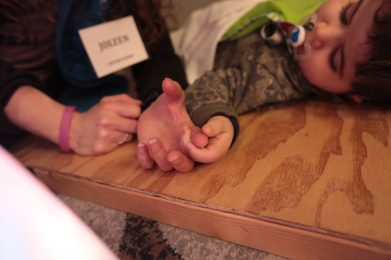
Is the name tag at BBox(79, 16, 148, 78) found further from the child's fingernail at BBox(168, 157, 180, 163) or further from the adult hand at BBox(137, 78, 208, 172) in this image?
the child's fingernail at BBox(168, 157, 180, 163)

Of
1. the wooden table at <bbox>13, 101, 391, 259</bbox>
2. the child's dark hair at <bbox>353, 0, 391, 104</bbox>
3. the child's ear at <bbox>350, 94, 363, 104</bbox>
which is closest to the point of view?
the wooden table at <bbox>13, 101, 391, 259</bbox>

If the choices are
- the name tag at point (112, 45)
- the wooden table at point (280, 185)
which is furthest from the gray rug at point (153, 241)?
the name tag at point (112, 45)

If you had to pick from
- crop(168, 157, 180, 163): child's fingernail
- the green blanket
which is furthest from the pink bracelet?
the green blanket

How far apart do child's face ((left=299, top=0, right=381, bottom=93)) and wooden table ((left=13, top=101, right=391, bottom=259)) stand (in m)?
0.06

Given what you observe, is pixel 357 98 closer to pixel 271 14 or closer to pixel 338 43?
pixel 338 43

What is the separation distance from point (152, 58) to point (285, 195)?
1.50 feet

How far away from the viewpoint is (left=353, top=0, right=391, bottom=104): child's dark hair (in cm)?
45

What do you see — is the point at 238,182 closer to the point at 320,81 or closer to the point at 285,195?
the point at 285,195

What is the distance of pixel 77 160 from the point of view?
1.75 ft

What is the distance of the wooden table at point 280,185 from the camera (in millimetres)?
319

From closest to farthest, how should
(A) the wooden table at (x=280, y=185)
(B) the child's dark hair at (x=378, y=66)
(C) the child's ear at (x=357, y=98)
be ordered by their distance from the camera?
1. (A) the wooden table at (x=280, y=185)
2. (B) the child's dark hair at (x=378, y=66)
3. (C) the child's ear at (x=357, y=98)

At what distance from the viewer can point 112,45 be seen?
24.5 inches

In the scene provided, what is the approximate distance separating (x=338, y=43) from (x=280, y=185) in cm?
31

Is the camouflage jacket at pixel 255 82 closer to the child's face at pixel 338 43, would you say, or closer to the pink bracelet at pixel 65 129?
the child's face at pixel 338 43
